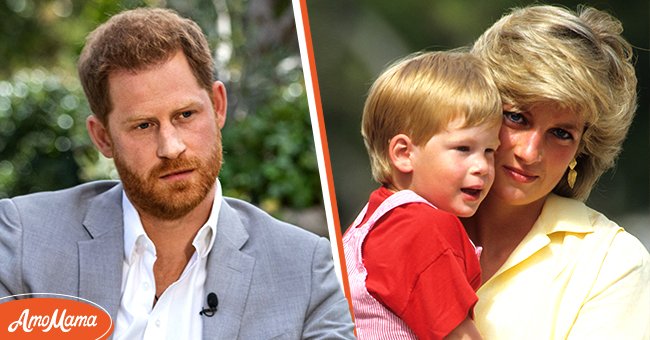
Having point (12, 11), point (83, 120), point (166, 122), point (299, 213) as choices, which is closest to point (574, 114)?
point (299, 213)

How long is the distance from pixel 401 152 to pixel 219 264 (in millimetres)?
323

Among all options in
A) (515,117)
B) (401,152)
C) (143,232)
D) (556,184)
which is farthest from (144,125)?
(556,184)

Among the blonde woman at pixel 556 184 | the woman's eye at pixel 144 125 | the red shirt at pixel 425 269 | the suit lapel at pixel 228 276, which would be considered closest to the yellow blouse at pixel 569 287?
the blonde woman at pixel 556 184

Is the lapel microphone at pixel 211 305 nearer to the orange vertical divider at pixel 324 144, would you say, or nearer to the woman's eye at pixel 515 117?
the orange vertical divider at pixel 324 144

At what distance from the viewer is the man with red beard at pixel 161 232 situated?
1354 millimetres

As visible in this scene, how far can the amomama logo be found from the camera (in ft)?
4.43

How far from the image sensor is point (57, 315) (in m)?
1.35

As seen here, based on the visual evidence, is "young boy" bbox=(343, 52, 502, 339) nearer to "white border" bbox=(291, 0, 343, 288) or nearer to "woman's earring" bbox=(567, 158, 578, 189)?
"white border" bbox=(291, 0, 343, 288)

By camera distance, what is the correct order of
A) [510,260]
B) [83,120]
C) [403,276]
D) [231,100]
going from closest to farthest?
[403,276] < [510,260] < [83,120] < [231,100]

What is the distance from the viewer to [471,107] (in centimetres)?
129

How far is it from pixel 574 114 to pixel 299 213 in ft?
1.57

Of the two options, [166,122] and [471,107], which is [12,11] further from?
[471,107]

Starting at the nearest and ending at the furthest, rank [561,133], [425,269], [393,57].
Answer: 1. [425,269]
2. [561,133]
3. [393,57]

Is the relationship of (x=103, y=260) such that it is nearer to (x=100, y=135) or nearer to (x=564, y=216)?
Result: (x=100, y=135)
